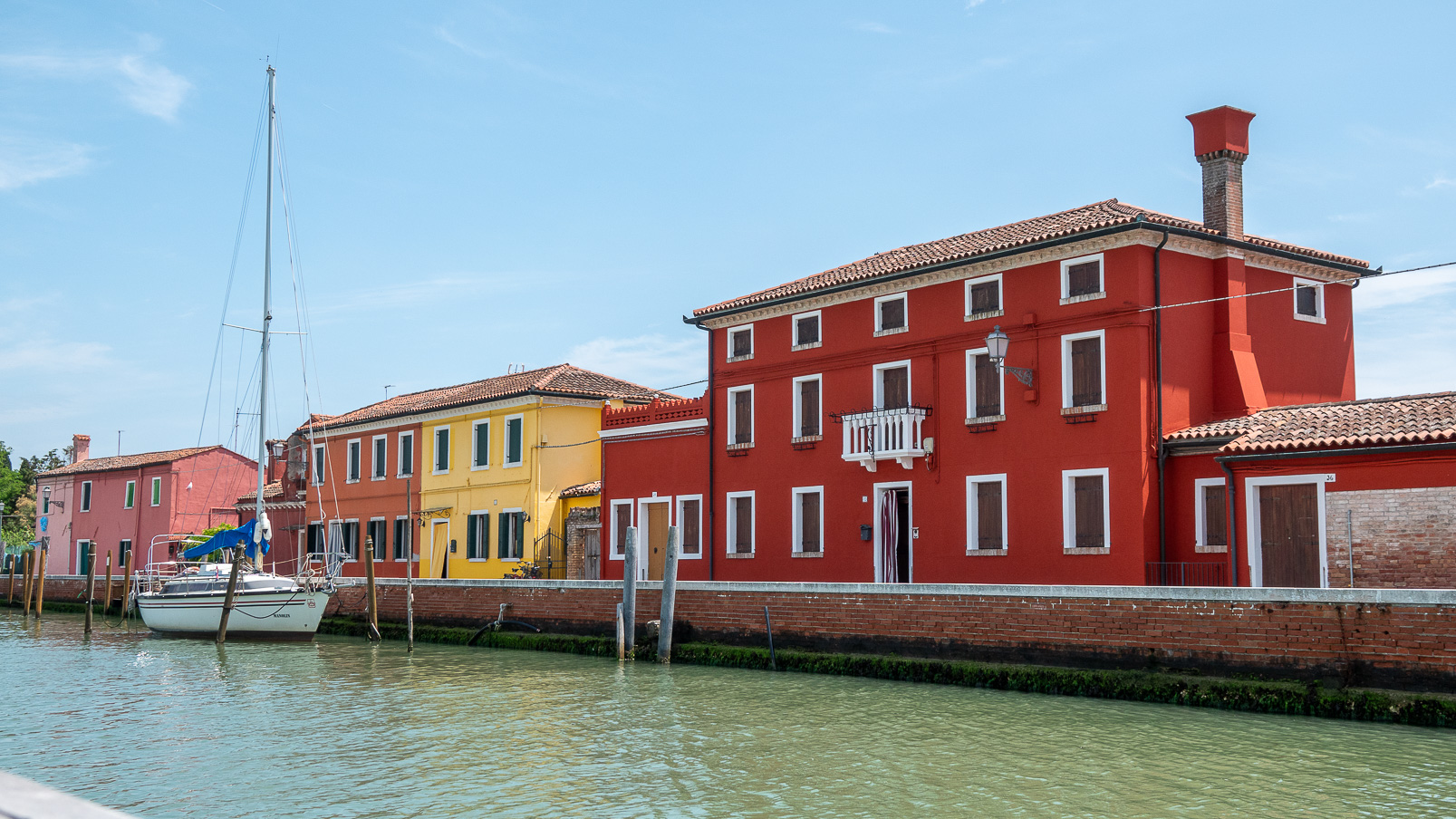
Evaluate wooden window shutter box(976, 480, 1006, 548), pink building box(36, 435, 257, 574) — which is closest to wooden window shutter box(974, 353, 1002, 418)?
wooden window shutter box(976, 480, 1006, 548)

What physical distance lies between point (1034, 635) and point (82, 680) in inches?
641

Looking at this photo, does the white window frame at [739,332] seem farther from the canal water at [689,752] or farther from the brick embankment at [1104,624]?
the canal water at [689,752]

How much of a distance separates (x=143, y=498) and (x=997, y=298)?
134 feet

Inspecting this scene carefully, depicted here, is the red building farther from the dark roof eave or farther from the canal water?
the canal water

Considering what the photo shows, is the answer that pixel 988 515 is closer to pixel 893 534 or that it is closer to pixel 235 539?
pixel 893 534

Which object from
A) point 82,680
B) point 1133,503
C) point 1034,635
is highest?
point 1133,503

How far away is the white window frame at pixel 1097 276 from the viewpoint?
21.0 m

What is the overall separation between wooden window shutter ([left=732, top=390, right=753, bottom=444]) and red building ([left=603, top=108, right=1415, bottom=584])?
0.04m

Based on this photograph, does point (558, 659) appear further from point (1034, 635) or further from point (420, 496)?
point (420, 496)

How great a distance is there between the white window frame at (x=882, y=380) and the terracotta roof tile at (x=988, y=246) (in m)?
1.81

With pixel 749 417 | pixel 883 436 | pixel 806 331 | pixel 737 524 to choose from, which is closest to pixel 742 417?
pixel 749 417

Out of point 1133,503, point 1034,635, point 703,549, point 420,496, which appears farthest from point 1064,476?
point 420,496

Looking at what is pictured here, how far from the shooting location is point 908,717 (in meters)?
15.6

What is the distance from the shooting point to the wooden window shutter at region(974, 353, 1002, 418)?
73.6ft
